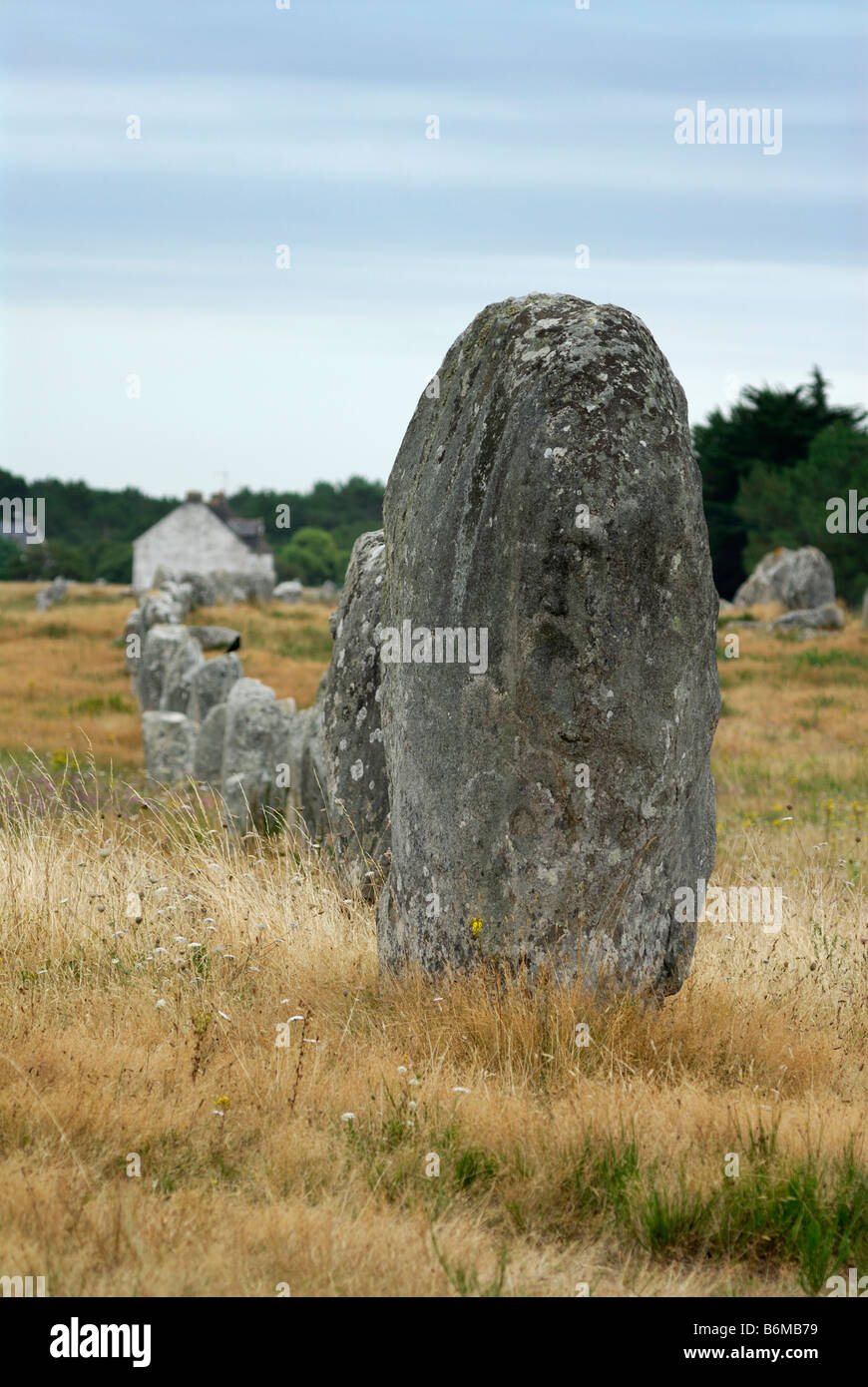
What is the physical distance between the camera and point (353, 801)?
833 cm

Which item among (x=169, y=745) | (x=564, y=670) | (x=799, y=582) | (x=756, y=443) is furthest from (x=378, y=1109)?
(x=756, y=443)

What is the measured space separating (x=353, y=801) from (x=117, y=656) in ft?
65.6

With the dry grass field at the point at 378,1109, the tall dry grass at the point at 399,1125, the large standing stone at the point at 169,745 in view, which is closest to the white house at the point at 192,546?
the large standing stone at the point at 169,745

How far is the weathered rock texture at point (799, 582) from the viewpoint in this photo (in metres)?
34.7

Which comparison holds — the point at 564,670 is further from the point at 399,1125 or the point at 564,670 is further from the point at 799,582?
the point at 799,582

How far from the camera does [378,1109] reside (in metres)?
4.47

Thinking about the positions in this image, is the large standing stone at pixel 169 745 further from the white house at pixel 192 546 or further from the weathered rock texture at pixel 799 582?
the white house at pixel 192 546

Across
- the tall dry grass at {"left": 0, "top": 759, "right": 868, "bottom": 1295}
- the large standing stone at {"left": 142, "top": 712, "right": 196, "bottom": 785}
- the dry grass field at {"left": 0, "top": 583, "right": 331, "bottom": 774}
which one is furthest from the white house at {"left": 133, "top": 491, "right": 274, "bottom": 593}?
the tall dry grass at {"left": 0, "top": 759, "right": 868, "bottom": 1295}

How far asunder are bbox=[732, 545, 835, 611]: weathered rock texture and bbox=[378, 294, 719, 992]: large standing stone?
30.1 m

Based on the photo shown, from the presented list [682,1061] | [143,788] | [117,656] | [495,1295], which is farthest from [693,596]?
[117,656]

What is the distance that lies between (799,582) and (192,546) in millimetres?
36444

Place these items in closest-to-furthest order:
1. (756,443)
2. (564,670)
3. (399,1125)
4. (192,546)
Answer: (399,1125) < (564,670) < (756,443) < (192,546)

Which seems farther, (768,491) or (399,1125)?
(768,491)
